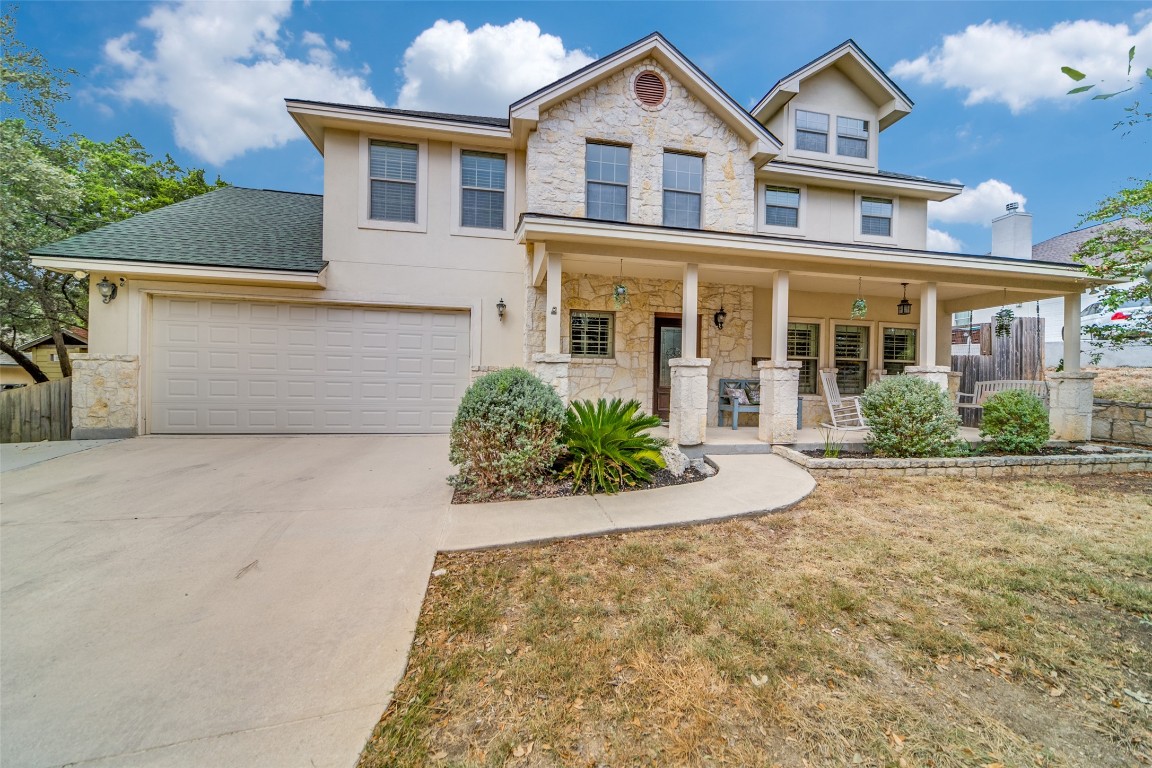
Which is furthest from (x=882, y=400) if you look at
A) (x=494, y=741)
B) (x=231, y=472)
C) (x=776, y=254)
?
(x=231, y=472)

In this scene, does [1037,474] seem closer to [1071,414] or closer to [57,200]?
Answer: [1071,414]

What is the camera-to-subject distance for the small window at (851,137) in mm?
9422

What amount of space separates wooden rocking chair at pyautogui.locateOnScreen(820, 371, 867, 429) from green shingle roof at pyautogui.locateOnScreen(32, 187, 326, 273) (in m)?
9.86

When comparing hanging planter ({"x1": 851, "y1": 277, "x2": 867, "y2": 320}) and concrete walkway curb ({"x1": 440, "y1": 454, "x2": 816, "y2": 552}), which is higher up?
hanging planter ({"x1": 851, "y1": 277, "x2": 867, "y2": 320})

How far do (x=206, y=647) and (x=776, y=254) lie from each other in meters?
7.08

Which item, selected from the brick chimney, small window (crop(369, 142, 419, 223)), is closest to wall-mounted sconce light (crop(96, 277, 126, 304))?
small window (crop(369, 142, 419, 223))

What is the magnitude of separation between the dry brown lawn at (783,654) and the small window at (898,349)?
6844 millimetres

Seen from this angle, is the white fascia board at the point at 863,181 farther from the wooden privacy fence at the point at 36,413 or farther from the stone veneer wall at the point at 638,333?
the wooden privacy fence at the point at 36,413

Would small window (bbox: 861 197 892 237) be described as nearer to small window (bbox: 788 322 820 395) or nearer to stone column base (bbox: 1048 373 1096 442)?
small window (bbox: 788 322 820 395)

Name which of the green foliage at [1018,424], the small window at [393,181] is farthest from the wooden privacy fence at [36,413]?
the green foliage at [1018,424]

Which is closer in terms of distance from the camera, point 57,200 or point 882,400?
point 882,400

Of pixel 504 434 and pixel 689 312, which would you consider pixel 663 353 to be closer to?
pixel 689 312

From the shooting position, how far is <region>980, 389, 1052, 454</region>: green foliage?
19.4ft

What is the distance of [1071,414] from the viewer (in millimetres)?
7090
